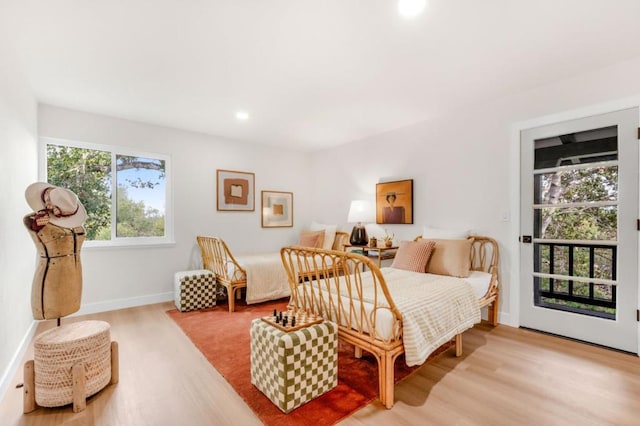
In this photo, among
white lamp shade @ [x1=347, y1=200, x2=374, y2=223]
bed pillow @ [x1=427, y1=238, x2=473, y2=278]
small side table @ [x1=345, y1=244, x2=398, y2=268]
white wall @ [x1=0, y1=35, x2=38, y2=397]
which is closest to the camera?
white wall @ [x1=0, y1=35, x2=38, y2=397]

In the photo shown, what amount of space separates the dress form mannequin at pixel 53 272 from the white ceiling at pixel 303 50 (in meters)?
1.33

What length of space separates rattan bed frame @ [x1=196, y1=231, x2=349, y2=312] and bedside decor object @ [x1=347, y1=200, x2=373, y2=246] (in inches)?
62.6

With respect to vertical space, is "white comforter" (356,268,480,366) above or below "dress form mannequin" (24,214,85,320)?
below

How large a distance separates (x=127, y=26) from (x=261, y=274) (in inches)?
108

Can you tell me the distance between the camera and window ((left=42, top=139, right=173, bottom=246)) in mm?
3479

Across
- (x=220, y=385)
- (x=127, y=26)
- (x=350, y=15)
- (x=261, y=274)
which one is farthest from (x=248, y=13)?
(x=261, y=274)

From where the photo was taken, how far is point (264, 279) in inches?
150

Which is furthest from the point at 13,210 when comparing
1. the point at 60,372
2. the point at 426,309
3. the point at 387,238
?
the point at 387,238

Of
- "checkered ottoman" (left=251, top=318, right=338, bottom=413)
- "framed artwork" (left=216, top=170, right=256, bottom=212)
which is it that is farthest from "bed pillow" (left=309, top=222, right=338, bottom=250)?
"checkered ottoman" (left=251, top=318, right=338, bottom=413)

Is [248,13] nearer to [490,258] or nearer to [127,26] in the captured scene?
[127,26]

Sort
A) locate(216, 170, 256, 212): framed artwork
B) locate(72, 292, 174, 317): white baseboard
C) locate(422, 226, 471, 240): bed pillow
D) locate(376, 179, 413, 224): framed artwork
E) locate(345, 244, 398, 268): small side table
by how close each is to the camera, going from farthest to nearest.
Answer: locate(216, 170, 256, 212): framed artwork
locate(376, 179, 413, 224): framed artwork
locate(345, 244, 398, 268): small side table
locate(72, 292, 174, 317): white baseboard
locate(422, 226, 471, 240): bed pillow

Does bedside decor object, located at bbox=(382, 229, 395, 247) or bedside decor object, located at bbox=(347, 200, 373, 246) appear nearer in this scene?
bedside decor object, located at bbox=(382, 229, 395, 247)

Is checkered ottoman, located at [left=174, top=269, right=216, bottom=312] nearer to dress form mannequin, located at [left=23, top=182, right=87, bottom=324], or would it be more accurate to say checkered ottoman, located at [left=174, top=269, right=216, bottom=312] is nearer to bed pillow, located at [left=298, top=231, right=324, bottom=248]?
bed pillow, located at [left=298, top=231, right=324, bottom=248]

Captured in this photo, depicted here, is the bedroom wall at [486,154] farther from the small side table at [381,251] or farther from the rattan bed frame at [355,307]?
the rattan bed frame at [355,307]
